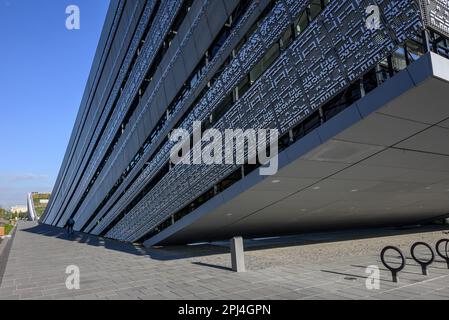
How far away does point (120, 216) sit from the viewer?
25281 mm

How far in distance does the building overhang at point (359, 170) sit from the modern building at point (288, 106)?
0.04 meters

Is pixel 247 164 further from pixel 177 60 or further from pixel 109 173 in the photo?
A: pixel 109 173

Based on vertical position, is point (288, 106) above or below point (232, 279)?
above

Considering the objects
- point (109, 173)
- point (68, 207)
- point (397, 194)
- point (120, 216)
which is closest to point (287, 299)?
point (397, 194)

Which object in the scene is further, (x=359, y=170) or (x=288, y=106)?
(x=359, y=170)

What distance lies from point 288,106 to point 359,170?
3.20 meters

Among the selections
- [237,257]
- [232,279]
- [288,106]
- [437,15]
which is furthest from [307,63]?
[232,279]

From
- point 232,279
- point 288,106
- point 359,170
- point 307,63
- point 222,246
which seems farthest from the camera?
point 222,246

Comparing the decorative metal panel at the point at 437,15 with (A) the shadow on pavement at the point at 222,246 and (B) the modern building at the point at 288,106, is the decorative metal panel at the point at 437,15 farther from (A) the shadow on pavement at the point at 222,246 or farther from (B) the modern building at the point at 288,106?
(A) the shadow on pavement at the point at 222,246

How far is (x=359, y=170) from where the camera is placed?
34.1 feet

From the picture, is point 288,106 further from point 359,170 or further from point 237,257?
point 237,257
